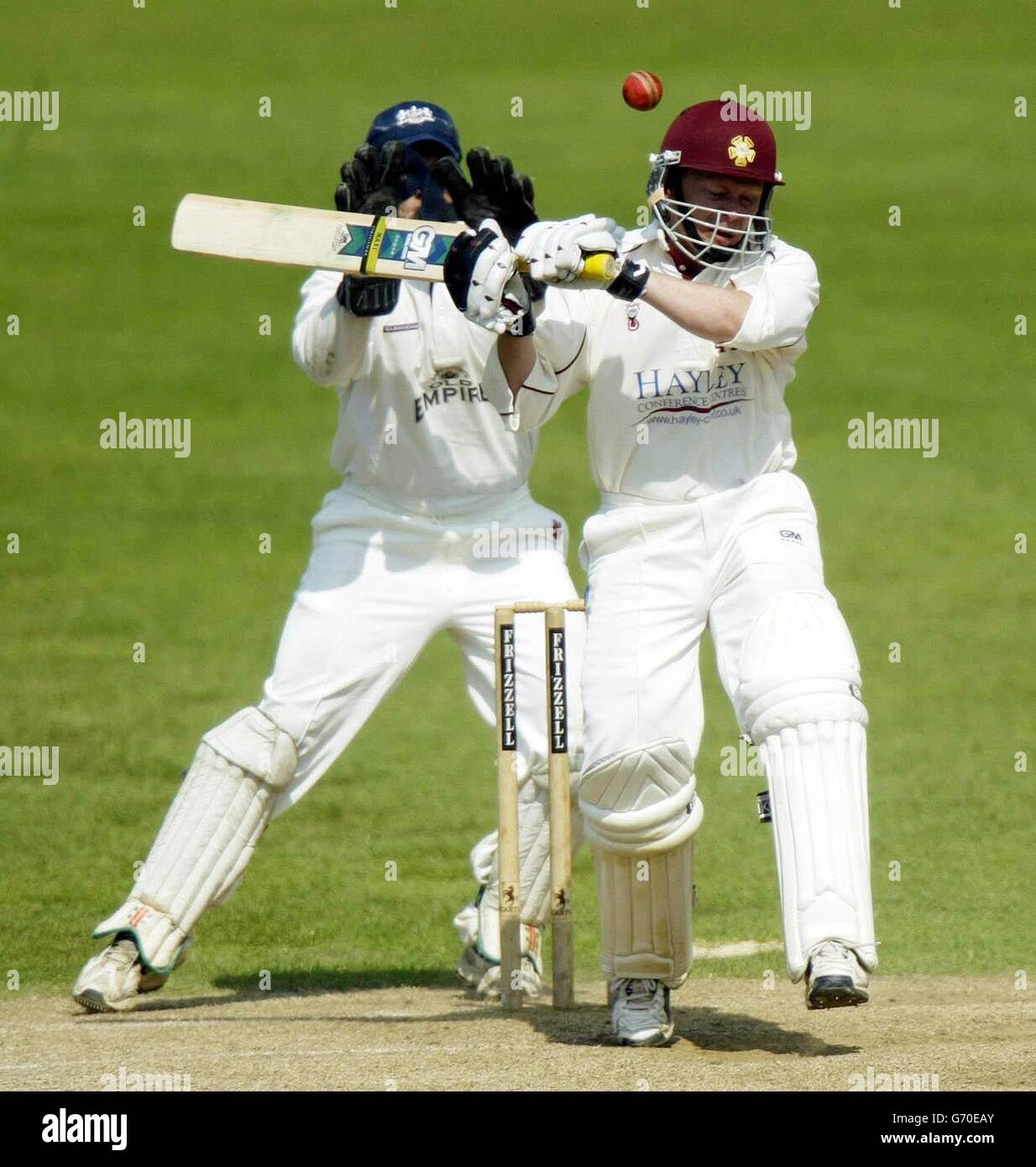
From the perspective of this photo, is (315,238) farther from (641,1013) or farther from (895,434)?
(895,434)

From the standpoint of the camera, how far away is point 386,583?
648 centimetres

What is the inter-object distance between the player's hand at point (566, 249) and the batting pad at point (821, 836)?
1182 millimetres

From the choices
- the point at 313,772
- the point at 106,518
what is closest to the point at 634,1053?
the point at 313,772

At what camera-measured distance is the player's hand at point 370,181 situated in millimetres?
6078

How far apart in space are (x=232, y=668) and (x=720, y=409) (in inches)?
269

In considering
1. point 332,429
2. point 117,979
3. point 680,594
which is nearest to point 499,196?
point 680,594

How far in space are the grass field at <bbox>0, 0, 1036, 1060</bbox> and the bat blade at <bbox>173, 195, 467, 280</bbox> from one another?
2.32 metres

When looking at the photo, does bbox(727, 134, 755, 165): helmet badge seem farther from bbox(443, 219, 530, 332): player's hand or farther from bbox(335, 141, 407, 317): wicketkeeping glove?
bbox(335, 141, 407, 317): wicketkeeping glove

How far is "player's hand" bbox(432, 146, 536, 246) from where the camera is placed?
18.9 ft

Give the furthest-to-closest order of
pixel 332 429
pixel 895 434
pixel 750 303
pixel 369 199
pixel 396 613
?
1. pixel 332 429
2. pixel 895 434
3. pixel 396 613
4. pixel 369 199
5. pixel 750 303

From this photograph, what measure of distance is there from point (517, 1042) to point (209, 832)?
1.26 m

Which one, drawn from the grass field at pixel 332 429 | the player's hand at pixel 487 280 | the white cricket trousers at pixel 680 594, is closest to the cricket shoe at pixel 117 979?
the grass field at pixel 332 429

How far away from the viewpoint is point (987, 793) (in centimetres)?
926

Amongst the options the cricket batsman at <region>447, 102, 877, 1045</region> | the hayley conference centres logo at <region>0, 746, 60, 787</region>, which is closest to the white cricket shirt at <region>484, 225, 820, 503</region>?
the cricket batsman at <region>447, 102, 877, 1045</region>
